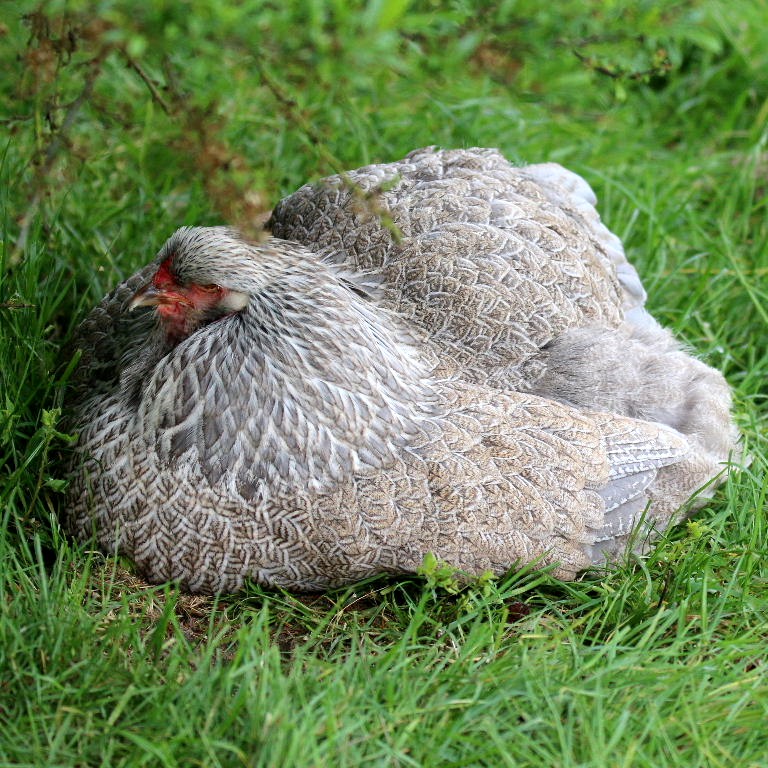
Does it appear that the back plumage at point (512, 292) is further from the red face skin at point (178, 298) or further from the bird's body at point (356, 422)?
the red face skin at point (178, 298)

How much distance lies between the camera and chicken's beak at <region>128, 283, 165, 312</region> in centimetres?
293

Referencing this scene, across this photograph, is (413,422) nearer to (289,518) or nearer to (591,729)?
(289,518)

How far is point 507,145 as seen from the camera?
5.06 m

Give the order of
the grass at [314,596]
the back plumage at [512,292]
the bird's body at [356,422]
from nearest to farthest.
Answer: the grass at [314,596]
the bird's body at [356,422]
the back plumage at [512,292]

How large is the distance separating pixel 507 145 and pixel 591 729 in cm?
338

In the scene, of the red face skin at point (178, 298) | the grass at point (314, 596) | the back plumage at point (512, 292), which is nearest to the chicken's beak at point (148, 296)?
the red face skin at point (178, 298)

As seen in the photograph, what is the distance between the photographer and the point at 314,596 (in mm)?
3178

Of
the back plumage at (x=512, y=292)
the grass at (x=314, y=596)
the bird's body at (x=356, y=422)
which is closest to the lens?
the grass at (x=314, y=596)

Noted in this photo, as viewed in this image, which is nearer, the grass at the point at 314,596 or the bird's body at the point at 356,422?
the grass at the point at 314,596

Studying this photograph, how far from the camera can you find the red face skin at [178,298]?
295cm

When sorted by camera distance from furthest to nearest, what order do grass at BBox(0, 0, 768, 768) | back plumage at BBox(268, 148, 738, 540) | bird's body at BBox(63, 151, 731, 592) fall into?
back plumage at BBox(268, 148, 738, 540) → bird's body at BBox(63, 151, 731, 592) → grass at BBox(0, 0, 768, 768)

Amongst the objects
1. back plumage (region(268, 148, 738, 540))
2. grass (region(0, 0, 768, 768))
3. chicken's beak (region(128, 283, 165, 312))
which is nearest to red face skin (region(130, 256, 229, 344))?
chicken's beak (region(128, 283, 165, 312))

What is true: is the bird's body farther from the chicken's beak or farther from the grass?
the grass

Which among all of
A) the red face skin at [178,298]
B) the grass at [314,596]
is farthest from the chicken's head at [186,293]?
the grass at [314,596]
